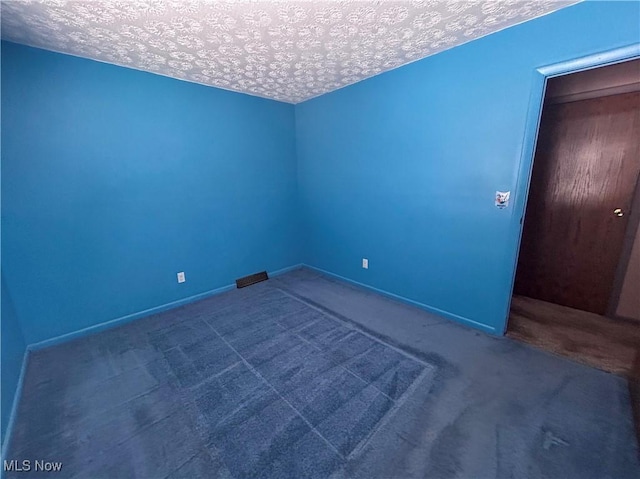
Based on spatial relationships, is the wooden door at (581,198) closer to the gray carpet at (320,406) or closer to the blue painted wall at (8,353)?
the gray carpet at (320,406)

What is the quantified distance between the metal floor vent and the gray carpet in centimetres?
94

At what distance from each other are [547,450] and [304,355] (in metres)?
1.42

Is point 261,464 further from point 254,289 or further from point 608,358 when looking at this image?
point 608,358

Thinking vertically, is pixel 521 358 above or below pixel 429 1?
below

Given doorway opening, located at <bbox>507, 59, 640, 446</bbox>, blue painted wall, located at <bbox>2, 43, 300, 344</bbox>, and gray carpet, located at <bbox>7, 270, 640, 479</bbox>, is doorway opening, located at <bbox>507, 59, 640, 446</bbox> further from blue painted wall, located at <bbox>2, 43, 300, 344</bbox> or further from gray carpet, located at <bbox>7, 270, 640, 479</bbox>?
blue painted wall, located at <bbox>2, 43, 300, 344</bbox>

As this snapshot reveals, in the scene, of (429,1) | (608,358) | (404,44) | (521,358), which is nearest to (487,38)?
(404,44)

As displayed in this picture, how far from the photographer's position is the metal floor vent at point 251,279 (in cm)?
322

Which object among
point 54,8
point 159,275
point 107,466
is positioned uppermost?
point 54,8

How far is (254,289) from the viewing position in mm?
3174

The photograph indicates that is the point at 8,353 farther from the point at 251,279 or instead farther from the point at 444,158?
the point at 444,158

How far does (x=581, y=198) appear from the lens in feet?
7.77

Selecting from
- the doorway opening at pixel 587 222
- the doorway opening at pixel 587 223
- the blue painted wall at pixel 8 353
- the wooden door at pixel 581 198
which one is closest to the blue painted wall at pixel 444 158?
the doorway opening at pixel 587 223

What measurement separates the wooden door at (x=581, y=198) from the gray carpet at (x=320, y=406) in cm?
112

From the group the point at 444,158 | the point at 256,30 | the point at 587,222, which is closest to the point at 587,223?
the point at 587,222
